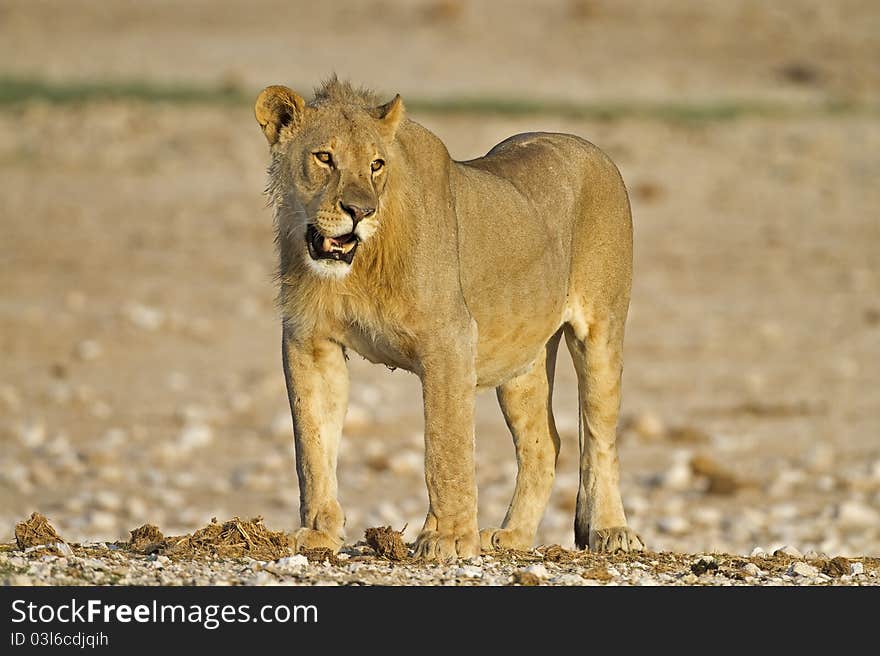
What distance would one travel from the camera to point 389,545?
18.9 ft

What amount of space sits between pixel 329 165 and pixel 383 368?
7.81 metres

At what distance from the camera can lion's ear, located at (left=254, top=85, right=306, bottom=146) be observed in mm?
5703

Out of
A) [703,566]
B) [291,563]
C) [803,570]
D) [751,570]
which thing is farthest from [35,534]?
[803,570]

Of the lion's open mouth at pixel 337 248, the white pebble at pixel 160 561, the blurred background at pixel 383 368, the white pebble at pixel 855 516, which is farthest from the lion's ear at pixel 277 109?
the white pebble at pixel 855 516

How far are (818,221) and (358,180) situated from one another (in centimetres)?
1277

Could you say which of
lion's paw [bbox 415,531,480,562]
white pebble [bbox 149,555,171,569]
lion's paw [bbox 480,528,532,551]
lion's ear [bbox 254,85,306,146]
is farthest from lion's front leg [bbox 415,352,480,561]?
lion's ear [bbox 254,85,306,146]

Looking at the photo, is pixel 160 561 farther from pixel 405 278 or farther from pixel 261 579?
pixel 405 278

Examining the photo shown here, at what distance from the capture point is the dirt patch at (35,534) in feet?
19.2

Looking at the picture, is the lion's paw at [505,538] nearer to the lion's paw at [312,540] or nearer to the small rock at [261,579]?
the lion's paw at [312,540]

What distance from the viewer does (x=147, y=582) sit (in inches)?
197

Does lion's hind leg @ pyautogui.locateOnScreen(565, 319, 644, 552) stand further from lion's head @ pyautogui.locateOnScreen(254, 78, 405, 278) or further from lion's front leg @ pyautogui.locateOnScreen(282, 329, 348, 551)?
lion's head @ pyautogui.locateOnScreen(254, 78, 405, 278)

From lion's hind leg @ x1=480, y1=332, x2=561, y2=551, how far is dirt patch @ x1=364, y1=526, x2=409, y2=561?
38.5 inches
